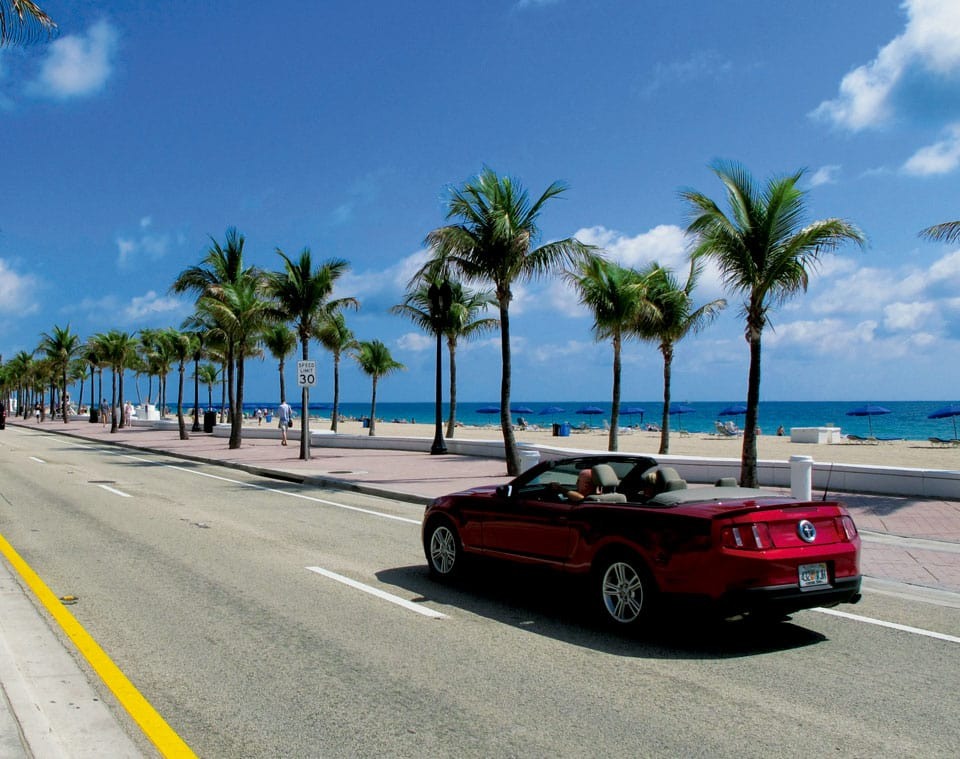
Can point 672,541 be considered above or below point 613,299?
below

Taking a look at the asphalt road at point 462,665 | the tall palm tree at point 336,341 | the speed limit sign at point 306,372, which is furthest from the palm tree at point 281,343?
the asphalt road at point 462,665

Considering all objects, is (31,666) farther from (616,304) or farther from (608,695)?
(616,304)

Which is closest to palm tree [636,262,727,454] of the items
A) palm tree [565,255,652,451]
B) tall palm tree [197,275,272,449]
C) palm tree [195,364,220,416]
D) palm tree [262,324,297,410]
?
palm tree [565,255,652,451]

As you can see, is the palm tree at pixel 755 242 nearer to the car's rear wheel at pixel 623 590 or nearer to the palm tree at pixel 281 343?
the car's rear wheel at pixel 623 590

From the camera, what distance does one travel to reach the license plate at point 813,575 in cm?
613

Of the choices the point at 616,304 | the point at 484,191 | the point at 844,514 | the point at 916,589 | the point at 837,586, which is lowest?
the point at 916,589

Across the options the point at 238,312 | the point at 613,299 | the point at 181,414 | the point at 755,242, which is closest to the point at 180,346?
the point at 181,414

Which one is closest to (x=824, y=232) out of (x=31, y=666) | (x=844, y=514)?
(x=844, y=514)

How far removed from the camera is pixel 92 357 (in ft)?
212

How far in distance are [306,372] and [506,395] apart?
804 centimetres

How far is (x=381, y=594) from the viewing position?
7.98 metres

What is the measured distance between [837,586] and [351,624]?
385cm

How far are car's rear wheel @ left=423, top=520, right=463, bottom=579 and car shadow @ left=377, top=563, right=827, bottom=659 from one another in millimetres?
134

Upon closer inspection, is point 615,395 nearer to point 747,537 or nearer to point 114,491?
point 114,491
